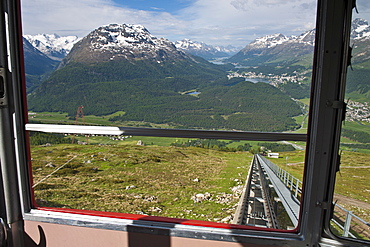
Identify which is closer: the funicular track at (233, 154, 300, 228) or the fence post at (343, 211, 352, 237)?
the fence post at (343, 211, 352, 237)

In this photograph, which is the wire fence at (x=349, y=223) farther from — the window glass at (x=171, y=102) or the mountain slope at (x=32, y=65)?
the mountain slope at (x=32, y=65)

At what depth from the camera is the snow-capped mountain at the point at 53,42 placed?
195 centimetres

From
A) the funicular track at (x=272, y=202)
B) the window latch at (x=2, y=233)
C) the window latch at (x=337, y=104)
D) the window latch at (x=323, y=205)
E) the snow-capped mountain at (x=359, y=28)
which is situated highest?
the snow-capped mountain at (x=359, y=28)

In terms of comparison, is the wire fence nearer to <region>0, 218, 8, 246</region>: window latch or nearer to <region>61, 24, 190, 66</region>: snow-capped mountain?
<region>61, 24, 190, 66</region>: snow-capped mountain

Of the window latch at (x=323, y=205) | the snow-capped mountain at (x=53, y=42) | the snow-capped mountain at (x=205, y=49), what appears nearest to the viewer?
the window latch at (x=323, y=205)

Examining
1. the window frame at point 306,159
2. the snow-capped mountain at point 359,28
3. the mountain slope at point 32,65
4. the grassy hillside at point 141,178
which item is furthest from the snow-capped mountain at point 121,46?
the snow-capped mountain at point 359,28

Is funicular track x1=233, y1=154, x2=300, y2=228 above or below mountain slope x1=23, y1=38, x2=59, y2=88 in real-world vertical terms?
below

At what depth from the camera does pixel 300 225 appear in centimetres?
143

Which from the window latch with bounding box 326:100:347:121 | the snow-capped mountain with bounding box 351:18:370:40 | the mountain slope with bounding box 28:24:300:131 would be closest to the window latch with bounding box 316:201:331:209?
the window latch with bounding box 326:100:347:121

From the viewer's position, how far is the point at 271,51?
9.48 ft

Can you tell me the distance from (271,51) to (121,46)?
1755 mm

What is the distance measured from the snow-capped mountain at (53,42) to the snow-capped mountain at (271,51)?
1848 mm

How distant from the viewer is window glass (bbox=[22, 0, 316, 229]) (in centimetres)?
172

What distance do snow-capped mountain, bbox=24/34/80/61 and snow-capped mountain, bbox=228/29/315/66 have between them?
1848 mm
